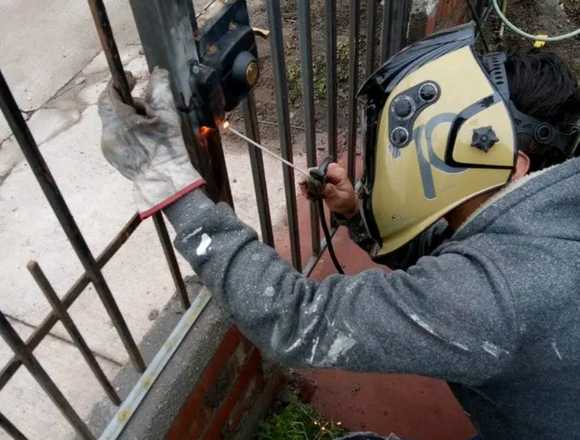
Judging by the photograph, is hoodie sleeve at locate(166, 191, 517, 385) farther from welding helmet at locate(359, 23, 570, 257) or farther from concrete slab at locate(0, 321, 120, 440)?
concrete slab at locate(0, 321, 120, 440)

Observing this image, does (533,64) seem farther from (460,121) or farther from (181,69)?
(181,69)

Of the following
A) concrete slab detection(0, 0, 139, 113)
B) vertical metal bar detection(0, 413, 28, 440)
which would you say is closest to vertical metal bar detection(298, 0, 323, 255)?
vertical metal bar detection(0, 413, 28, 440)

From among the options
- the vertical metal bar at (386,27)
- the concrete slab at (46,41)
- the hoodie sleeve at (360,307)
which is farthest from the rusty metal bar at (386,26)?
the concrete slab at (46,41)

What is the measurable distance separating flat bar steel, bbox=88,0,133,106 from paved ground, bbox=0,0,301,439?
5.49 ft

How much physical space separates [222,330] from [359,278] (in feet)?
2.32

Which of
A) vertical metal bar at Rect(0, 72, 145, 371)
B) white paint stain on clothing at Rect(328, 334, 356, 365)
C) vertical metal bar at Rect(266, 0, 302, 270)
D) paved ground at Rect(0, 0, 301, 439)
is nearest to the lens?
vertical metal bar at Rect(0, 72, 145, 371)

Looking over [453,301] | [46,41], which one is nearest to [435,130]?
[453,301]

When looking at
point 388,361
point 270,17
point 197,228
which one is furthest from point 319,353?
point 270,17

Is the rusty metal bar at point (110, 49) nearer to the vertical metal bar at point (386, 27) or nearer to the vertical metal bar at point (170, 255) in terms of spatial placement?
the vertical metal bar at point (170, 255)

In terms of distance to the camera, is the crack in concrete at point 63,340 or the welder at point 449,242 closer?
the welder at point 449,242

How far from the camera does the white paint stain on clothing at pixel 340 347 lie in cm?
133

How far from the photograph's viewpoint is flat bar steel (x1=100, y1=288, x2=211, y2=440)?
175 centimetres

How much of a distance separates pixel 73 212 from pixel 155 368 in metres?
1.58

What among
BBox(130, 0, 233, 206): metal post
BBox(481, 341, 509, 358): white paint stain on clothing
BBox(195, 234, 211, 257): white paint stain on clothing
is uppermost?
BBox(130, 0, 233, 206): metal post
